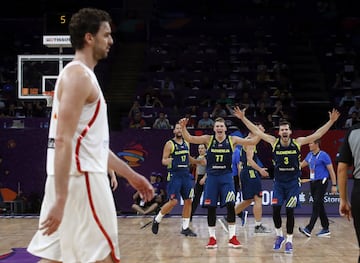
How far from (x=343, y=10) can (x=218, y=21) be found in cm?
537

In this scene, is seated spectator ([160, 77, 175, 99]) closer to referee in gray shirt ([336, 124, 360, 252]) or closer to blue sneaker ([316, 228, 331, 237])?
blue sneaker ([316, 228, 331, 237])

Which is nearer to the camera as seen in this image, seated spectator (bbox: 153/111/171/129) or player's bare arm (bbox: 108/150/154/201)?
player's bare arm (bbox: 108/150/154/201)

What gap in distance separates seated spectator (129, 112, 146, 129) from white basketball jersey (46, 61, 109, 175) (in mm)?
15206

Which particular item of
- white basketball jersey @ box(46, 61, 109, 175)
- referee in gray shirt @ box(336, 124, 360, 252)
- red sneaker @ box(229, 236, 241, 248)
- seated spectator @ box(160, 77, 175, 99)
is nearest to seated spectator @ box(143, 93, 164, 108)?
seated spectator @ box(160, 77, 175, 99)

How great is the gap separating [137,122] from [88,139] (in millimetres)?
15548

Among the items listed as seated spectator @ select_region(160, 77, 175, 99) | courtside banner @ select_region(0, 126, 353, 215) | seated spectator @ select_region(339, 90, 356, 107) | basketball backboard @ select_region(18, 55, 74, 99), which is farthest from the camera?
seated spectator @ select_region(160, 77, 175, 99)

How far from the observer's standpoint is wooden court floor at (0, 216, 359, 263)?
9789 millimetres

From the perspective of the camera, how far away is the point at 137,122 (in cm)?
1928

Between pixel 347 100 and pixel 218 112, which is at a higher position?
pixel 347 100

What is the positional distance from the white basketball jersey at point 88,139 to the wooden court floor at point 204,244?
19.0ft

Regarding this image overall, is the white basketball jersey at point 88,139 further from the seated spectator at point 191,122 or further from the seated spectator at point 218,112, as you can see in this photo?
the seated spectator at point 218,112

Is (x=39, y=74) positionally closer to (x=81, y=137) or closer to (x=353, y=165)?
(x=353, y=165)

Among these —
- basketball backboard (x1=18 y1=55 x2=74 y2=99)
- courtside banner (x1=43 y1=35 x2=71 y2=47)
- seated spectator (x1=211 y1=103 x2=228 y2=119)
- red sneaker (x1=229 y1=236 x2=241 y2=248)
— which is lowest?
red sneaker (x1=229 y1=236 x2=241 y2=248)

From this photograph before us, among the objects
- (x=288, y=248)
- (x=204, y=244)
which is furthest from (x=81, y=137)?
(x=204, y=244)
